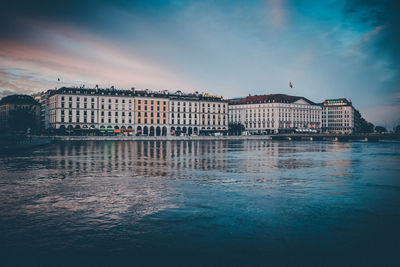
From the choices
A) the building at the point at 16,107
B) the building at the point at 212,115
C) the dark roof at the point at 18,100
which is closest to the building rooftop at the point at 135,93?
Result: the building at the point at 212,115

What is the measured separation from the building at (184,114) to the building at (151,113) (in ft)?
10.0

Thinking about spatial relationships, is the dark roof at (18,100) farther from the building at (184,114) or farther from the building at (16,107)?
the building at (184,114)

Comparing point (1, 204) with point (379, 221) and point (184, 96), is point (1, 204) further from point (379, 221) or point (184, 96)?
point (184, 96)

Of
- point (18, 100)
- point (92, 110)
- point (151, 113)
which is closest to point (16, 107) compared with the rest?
point (18, 100)

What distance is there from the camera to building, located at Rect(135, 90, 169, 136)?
449 feet

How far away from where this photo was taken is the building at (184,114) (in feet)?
478

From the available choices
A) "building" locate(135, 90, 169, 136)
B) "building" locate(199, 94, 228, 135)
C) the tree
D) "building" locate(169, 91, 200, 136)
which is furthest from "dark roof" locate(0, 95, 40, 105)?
the tree

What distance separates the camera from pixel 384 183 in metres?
22.5

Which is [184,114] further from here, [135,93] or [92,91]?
[92,91]

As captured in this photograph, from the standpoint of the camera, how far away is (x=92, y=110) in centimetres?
12656

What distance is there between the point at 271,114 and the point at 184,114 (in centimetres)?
5748

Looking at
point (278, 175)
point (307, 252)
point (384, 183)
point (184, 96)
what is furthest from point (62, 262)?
point (184, 96)

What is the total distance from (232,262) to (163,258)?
1.95 m

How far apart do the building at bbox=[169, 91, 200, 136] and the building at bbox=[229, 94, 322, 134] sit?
44.0 metres
